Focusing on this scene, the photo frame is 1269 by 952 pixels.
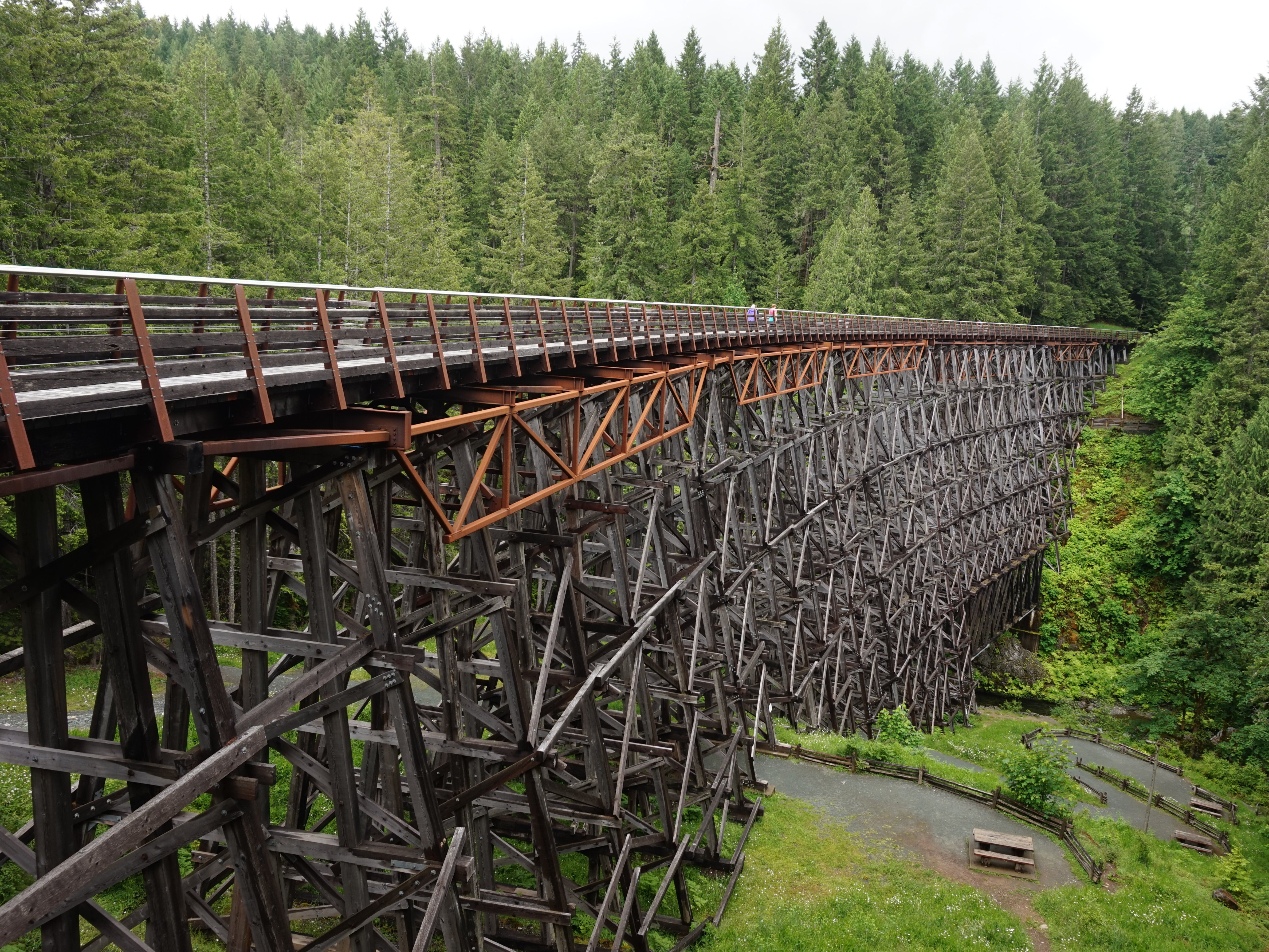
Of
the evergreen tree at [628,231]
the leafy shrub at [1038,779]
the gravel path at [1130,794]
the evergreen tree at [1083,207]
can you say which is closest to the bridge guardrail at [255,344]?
the leafy shrub at [1038,779]

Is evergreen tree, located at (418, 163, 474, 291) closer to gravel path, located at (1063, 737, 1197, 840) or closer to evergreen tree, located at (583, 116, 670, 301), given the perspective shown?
evergreen tree, located at (583, 116, 670, 301)

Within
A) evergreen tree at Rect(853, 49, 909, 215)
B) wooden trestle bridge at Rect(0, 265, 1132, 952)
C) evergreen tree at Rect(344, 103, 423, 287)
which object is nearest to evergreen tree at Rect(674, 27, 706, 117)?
evergreen tree at Rect(853, 49, 909, 215)

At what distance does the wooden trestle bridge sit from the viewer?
5098 mm

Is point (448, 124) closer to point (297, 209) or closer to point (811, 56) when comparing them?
point (297, 209)

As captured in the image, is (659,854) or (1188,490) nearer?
(659,854)

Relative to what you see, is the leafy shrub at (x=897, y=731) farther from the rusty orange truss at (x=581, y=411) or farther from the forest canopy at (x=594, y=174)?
the forest canopy at (x=594, y=174)

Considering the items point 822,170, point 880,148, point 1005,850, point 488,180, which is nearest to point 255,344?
point 1005,850

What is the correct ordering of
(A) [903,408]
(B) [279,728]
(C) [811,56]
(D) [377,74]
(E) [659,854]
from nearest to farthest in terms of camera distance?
(B) [279,728], (E) [659,854], (A) [903,408], (D) [377,74], (C) [811,56]

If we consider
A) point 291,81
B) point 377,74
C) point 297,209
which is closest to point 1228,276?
point 297,209

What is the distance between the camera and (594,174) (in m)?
45.1

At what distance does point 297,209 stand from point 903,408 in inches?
891

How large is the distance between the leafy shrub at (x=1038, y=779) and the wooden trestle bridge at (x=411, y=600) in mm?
4961

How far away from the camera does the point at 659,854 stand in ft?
44.4

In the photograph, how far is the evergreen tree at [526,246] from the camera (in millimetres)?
38719
